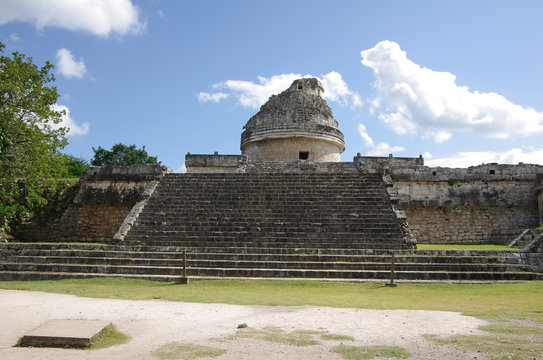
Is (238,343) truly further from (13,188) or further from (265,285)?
(13,188)

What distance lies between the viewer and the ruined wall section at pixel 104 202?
16.2 m

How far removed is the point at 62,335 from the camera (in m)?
4.51

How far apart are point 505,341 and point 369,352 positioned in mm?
1495

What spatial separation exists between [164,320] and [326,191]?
9.76 meters

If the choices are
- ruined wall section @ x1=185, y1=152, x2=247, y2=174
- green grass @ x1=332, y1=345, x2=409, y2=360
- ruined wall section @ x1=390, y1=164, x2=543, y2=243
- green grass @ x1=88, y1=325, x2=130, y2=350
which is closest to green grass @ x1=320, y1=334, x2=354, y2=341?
green grass @ x1=332, y1=345, x2=409, y2=360

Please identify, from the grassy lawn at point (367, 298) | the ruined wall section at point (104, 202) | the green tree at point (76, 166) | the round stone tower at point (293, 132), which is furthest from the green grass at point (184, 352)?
the green tree at point (76, 166)

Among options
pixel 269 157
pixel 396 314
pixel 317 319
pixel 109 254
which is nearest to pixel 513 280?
pixel 396 314

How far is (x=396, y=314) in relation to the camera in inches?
238

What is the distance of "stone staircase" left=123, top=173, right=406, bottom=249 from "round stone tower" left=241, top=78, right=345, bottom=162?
6193 millimetres

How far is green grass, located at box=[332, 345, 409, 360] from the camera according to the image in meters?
4.07

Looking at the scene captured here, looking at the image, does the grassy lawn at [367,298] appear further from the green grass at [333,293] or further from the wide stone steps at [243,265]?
the wide stone steps at [243,265]

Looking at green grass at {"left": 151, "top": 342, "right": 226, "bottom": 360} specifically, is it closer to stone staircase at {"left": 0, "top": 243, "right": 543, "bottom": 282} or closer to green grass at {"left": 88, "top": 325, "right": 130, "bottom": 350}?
green grass at {"left": 88, "top": 325, "right": 130, "bottom": 350}

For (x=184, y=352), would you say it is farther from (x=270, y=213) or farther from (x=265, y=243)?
(x=270, y=213)

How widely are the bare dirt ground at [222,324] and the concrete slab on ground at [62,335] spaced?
13cm
